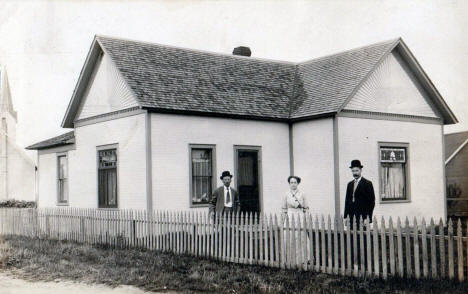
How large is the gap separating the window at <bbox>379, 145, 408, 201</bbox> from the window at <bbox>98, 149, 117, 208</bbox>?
8541 mm

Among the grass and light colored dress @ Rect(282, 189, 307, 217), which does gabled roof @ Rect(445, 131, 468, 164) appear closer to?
light colored dress @ Rect(282, 189, 307, 217)

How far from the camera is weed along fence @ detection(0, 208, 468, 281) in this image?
8.62 metres

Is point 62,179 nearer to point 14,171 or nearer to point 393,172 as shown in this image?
point 393,172

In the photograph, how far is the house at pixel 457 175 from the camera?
2819cm

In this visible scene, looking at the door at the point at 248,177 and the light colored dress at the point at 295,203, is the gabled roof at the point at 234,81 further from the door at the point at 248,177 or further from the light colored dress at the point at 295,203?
the light colored dress at the point at 295,203

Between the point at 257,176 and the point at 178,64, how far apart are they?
4588 millimetres

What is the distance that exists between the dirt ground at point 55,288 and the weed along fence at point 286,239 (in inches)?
114

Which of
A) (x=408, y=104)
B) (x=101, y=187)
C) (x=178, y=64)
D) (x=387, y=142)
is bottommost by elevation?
(x=101, y=187)

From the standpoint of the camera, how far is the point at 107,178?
17469 mm

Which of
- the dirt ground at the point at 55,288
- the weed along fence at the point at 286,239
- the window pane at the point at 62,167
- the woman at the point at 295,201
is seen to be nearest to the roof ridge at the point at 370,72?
the weed along fence at the point at 286,239

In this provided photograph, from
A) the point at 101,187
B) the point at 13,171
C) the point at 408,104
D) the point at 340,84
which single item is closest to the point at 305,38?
the point at 340,84

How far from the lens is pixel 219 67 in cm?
1928

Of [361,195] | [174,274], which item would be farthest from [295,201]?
[174,274]

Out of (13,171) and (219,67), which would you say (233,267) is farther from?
(13,171)
